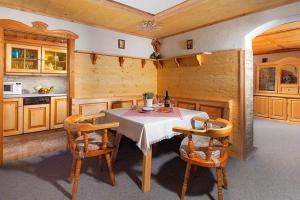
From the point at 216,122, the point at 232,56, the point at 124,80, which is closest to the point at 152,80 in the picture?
the point at 124,80

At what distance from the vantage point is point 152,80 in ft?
14.7

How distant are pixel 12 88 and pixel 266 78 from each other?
22.0 ft

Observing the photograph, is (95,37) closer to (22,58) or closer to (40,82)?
(22,58)

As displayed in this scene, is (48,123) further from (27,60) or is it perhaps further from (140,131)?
(140,131)

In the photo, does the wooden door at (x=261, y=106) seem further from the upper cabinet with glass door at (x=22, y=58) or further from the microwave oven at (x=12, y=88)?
the microwave oven at (x=12, y=88)

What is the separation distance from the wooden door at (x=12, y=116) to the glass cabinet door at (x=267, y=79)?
648 centimetres

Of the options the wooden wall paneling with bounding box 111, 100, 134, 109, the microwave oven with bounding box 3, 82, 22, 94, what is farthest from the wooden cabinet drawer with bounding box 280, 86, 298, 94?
the microwave oven with bounding box 3, 82, 22, 94

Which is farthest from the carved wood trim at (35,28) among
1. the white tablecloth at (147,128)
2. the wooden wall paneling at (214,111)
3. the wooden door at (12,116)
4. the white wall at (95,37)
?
the wooden wall paneling at (214,111)

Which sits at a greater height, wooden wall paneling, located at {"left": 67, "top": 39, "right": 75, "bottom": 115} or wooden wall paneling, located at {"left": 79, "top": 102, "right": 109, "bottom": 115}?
wooden wall paneling, located at {"left": 67, "top": 39, "right": 75, "bottom": 115}

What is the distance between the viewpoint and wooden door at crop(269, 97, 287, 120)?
18.1 feet

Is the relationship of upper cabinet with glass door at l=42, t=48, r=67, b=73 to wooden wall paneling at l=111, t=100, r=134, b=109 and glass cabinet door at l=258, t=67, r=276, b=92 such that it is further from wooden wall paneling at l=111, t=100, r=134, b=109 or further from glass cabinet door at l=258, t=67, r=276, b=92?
glass cabinet door at l=258, t=67, r=276, b=92

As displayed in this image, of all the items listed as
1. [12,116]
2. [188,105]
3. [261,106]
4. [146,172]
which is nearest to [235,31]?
[188,105]

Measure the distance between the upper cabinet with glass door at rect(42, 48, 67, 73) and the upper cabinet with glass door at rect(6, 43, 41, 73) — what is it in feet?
0.44

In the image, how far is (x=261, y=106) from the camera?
6.02m
